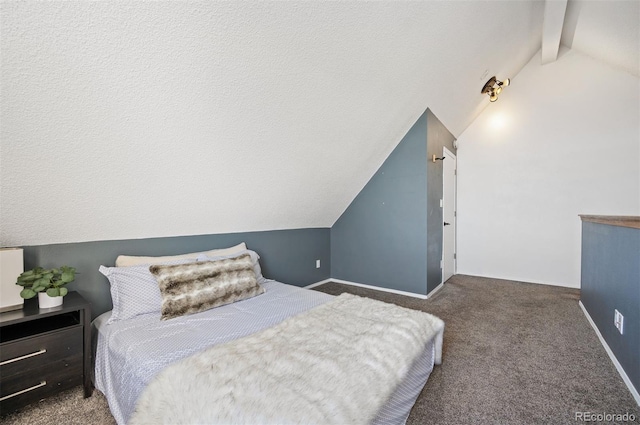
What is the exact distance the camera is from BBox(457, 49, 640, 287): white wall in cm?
357

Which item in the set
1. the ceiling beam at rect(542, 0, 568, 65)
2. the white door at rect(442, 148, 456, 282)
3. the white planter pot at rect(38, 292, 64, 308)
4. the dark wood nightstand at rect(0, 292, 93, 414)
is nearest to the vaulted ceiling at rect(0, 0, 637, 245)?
the ceiling beam at rect(542, 0, 568, 65)

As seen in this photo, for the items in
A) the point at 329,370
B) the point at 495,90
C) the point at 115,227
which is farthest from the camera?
the point at 495,90

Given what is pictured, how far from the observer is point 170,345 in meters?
1.39

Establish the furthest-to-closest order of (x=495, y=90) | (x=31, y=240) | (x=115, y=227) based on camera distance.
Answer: (x=495, y=90) → (x=115, y=227) → (x=31, y=240)

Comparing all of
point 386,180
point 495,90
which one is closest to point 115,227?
point 386,180

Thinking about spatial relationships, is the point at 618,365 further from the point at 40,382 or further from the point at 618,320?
the point at 40,382

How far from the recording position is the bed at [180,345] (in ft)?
4.04

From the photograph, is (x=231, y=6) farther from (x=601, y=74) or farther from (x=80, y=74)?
(x=601, y=74)

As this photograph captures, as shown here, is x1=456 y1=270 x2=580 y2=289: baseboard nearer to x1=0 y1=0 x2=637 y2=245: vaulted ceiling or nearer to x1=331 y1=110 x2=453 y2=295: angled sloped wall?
x1=331 y1=110 x2=453 y2=295: angled sloped wall

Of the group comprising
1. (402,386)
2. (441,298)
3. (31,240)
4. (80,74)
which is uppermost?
(80,74)

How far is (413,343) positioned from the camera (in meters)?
1.45

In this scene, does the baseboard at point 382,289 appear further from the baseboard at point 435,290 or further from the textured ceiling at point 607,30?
the textured ceiling at point 607,30

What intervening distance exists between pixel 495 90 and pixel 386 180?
5.82 feet

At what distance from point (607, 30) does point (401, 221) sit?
10.1ft
